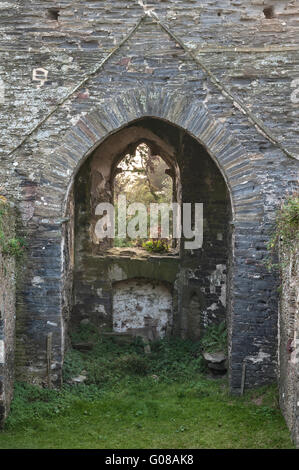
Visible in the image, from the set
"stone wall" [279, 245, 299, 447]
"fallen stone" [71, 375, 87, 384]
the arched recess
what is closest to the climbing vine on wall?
the arched recess

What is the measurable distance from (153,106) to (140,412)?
4.20 metres

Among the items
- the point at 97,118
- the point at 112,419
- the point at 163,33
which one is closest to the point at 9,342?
the point at 112,419

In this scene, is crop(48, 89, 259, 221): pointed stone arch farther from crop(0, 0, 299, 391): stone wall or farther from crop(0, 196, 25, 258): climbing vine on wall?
crop(0, 196, 25, 258): climbing vine on wall

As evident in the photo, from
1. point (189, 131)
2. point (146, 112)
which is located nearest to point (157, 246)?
point (189, 131)

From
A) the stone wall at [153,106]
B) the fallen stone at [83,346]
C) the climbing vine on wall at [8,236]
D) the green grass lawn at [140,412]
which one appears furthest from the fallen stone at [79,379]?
the climbing vine on wall at [8,236]

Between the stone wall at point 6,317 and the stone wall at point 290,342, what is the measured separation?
3453mm

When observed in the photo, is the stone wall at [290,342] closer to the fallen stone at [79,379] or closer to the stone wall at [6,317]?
the fallen stone at [79,379]

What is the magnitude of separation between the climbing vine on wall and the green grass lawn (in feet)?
6.21

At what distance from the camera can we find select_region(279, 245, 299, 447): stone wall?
592 cm

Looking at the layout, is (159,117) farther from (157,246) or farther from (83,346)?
(83,346)

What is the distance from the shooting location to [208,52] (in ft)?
24.1

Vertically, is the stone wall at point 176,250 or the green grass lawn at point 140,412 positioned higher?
the stone wall at point 176,250

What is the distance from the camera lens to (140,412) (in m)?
7.15

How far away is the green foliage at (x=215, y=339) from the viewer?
28.2ft
